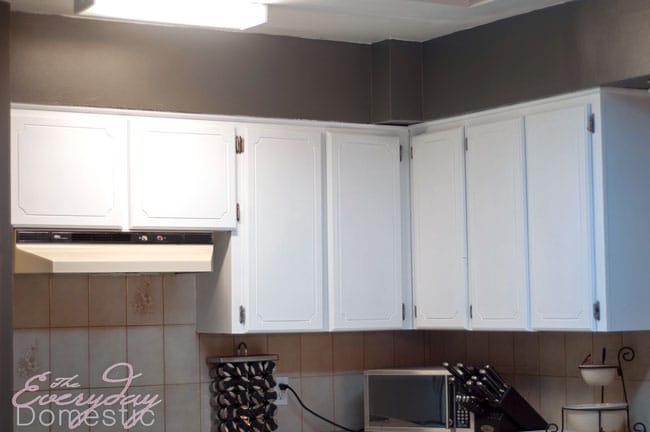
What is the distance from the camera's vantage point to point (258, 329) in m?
4.46

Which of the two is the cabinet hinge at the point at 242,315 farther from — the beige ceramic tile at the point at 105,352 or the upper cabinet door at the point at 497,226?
the upper cabinet door at the point at 497,226

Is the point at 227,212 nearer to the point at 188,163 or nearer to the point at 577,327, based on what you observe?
the point at 188,163

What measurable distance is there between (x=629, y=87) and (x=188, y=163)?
1741 mm

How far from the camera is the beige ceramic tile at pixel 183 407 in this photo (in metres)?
4.69

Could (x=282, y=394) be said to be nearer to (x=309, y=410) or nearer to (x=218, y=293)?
(x=309, y=410)

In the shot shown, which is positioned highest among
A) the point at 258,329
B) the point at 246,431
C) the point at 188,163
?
the point at 188,163

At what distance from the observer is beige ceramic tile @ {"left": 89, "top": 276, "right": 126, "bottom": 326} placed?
15.0 ft

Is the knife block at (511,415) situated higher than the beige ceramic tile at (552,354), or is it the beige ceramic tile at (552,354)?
the beige ceramic tile at (552,354)

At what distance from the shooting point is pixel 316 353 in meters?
5.09

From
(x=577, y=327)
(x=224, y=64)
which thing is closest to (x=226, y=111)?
(x=224, y=64)

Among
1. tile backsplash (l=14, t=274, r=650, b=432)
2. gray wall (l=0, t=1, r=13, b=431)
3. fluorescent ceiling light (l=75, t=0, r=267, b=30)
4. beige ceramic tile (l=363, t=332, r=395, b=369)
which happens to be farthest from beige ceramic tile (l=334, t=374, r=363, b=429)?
fluorescent ceiling light (l=75, t=0, r=267, b=30)

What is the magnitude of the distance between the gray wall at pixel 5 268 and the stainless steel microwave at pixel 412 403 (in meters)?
1.74

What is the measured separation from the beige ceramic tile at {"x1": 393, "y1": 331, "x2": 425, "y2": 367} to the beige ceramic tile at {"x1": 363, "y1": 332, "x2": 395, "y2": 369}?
34 millimetres

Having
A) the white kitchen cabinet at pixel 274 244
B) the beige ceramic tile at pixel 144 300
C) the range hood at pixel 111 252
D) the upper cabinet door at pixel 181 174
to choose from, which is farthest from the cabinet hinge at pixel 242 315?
the beige ceramic tile at pixel 144 300
